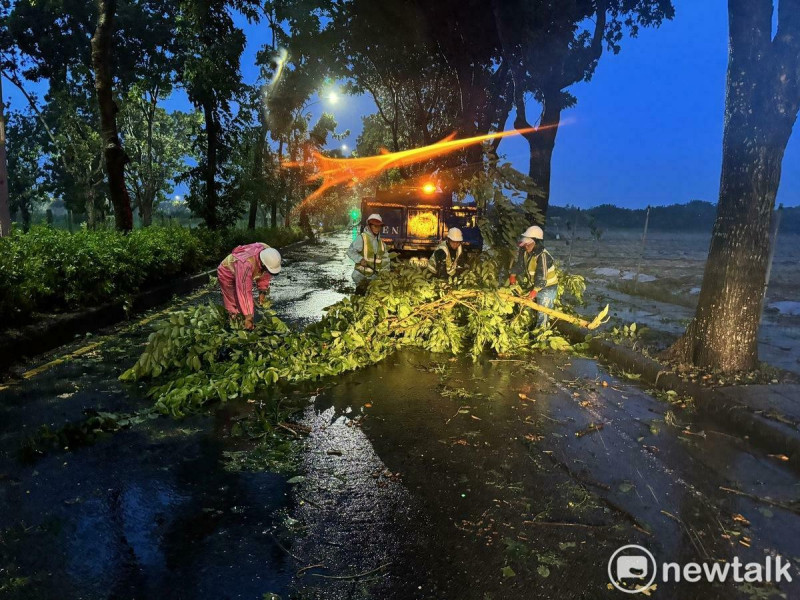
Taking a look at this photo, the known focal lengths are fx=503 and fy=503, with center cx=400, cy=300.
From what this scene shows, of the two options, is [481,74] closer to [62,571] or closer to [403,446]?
[403,446]

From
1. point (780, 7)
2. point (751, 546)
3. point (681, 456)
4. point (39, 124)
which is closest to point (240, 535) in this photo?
point (751, 546)

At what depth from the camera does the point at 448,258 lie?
8258 millimetres

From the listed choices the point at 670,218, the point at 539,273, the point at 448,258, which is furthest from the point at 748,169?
the point at 670,218

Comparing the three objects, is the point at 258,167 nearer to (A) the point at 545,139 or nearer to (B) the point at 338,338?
(A) the point at 545,139

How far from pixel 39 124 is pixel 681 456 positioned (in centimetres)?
4383

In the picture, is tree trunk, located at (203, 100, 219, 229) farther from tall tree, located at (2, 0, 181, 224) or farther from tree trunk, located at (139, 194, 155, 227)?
tree trunk, located at (139, 194, 155, 227)

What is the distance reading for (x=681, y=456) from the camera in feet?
13.5

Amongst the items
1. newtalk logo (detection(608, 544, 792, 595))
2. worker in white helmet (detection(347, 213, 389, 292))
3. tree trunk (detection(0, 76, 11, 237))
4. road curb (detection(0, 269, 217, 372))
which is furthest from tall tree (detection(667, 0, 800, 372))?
tree trunk (detection(0, 76, 11, 237))

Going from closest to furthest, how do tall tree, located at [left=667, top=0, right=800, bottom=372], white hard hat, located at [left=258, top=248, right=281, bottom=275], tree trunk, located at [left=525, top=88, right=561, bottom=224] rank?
tall tree, located at [left=667, top=0, right=800, bottom=372]
white hard hat, located at [left=258, top=248, right=281, bottom=275]
tree trunk, located at [left=525, top=88, right=561, bottom=224]

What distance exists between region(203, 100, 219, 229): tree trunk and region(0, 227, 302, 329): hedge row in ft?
23.6

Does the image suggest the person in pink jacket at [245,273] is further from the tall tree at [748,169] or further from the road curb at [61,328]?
the tall tree at [748,169]

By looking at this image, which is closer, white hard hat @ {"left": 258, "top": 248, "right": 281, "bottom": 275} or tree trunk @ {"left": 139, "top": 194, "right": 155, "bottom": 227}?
white hard hat @ {"left": 258, "top": 248, "right": 281, "bottom": 275}

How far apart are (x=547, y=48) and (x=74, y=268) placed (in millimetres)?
12758

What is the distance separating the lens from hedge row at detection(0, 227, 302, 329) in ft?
20.8
